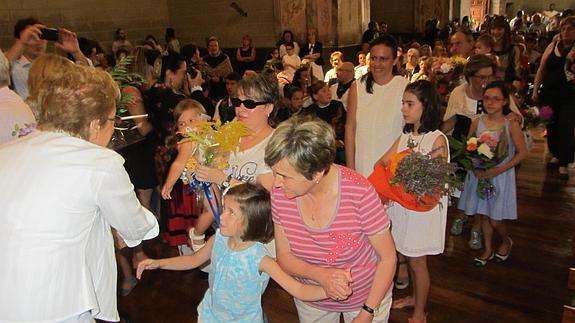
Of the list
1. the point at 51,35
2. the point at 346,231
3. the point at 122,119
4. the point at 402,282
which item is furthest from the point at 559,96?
the point at 51,35

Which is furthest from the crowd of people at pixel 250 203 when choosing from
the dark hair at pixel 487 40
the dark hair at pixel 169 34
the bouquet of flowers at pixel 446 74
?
the dark hair at pixel 169 34

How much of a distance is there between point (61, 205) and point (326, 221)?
3.40 feet

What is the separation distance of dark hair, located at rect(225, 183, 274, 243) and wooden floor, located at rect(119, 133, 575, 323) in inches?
62.9

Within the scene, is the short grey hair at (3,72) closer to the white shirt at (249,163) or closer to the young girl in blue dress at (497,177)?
the white shirt at (249,163)

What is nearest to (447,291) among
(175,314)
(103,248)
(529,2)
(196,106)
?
(175,314)

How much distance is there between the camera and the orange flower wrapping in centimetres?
300

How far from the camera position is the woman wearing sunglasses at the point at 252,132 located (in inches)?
110

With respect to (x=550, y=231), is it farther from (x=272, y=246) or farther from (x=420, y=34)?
(x=420, y=34)

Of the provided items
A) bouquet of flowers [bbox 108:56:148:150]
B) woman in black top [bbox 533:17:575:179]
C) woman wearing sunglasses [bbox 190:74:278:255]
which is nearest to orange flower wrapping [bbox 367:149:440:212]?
woman wearing sunglasses [bbox 190:74:278:255]

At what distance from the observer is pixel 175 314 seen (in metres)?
3.92

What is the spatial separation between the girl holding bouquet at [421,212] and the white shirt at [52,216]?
6.02 feet

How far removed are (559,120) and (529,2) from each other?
2414 centimetres

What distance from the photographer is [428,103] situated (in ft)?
10.2

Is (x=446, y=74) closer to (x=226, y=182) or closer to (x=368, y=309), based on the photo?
(x=226, y=182)
